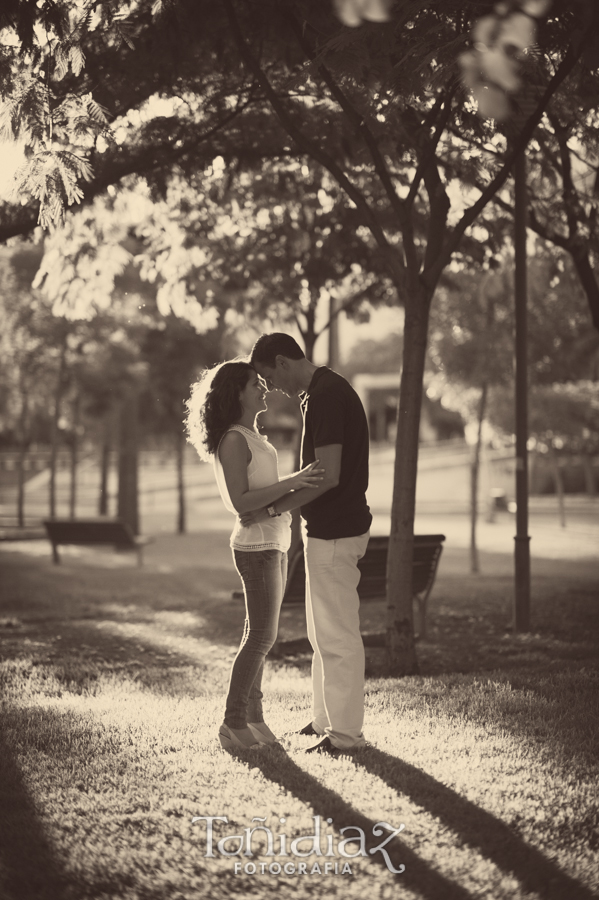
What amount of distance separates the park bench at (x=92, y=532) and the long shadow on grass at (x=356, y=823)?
35.2ft

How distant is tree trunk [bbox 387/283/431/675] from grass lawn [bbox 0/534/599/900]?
31 cm

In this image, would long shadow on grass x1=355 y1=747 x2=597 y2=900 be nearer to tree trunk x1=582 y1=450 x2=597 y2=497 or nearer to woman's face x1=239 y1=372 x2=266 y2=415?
woman's face x1=239 y1=372 x2=266 y2=415

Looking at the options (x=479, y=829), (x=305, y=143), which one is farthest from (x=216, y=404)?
(x=305, y=143)

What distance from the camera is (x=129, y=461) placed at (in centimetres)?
2145

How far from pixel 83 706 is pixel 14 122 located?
367 cm

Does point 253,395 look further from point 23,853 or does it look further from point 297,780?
point 23,853

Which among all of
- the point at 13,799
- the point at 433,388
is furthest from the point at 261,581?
the point at 433,388

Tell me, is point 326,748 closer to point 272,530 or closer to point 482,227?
point 272,530

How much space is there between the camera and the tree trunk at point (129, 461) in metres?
21.2

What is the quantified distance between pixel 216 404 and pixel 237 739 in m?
1.71

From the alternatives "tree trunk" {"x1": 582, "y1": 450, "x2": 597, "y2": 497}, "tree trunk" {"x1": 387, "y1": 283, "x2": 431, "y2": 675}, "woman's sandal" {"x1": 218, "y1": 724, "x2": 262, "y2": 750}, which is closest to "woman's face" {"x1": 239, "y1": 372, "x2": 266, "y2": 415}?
"woman's sandal" {"x1": 218, "y1": 724, "x2": 262, "y2": 750}

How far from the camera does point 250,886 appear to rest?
3201mm

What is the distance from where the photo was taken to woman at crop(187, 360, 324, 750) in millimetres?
4336

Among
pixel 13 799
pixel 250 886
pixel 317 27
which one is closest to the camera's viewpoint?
pixel 250 886
